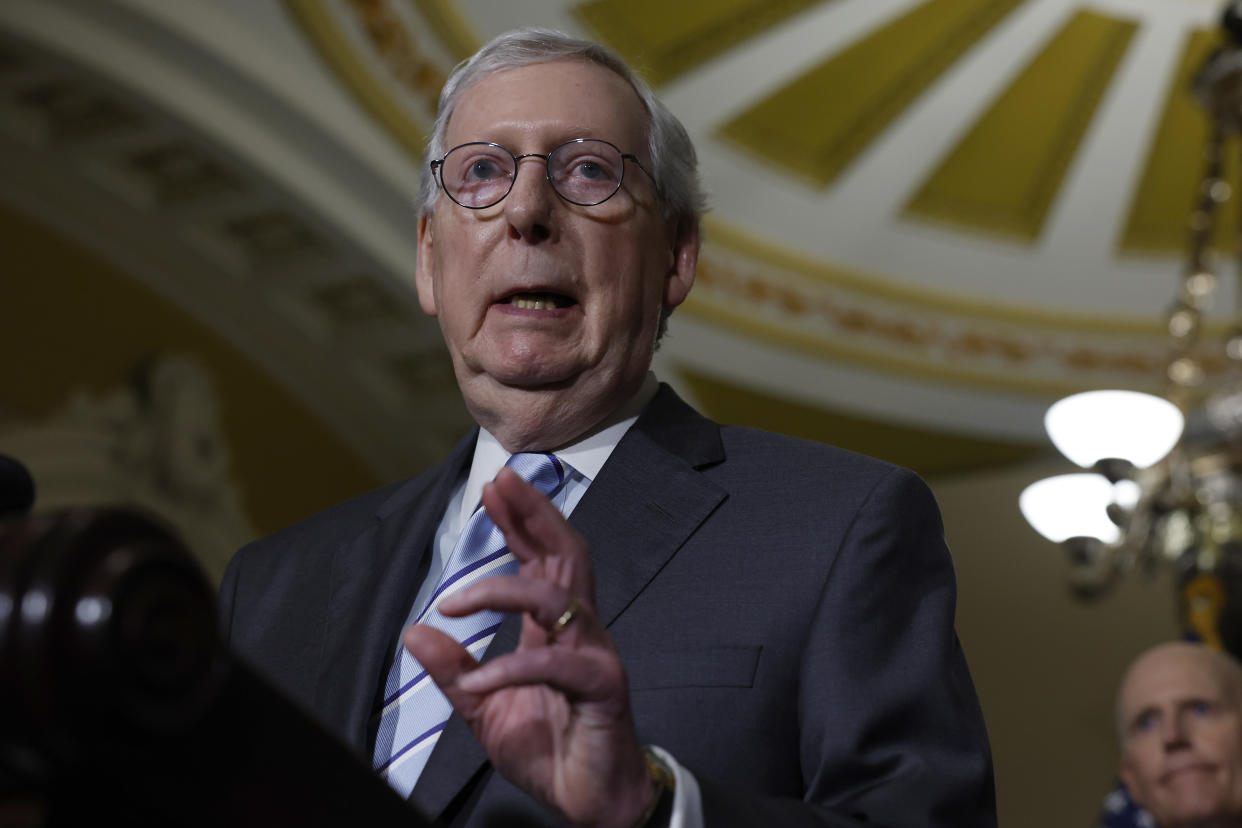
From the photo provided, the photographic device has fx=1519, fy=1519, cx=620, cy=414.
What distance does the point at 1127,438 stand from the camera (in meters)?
5.30

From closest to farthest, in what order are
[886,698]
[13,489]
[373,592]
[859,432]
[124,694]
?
[124,694], [13,489], [886,698], [373,592], [859,432]

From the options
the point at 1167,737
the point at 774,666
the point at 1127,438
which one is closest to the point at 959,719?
the point at 774,666

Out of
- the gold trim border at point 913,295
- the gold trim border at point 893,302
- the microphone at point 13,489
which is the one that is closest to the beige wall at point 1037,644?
the gold trim border at point 893,302

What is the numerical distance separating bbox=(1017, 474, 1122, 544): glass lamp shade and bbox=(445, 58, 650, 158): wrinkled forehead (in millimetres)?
4176

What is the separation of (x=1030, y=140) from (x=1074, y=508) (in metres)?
2.96

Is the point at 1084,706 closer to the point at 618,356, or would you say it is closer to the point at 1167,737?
the point at 1167,737

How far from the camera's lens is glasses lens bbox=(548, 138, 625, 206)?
1.75 meters

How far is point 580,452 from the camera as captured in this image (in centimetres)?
171

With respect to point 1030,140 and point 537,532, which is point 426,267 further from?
point 1030,140

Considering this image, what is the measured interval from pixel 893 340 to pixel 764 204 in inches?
48.1

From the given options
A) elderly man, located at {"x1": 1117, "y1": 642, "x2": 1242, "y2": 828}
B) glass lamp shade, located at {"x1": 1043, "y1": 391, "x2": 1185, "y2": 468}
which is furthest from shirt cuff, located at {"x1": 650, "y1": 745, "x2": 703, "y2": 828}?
glass lamp shade, located at {"x1": 1043, "y1": 391, "x2": 1185, "y2": 468}

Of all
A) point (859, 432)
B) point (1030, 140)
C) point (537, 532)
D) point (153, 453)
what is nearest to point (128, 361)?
point (153, 453)

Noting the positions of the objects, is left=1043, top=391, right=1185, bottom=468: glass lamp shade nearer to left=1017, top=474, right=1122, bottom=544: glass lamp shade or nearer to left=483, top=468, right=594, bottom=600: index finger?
left=1017, top=474, right=1122, bottom=544: glass lamp shade

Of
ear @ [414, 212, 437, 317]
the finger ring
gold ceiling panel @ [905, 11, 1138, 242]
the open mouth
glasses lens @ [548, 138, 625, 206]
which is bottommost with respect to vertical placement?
gold ceiling panel @ [905, 11, 1138, 242]
